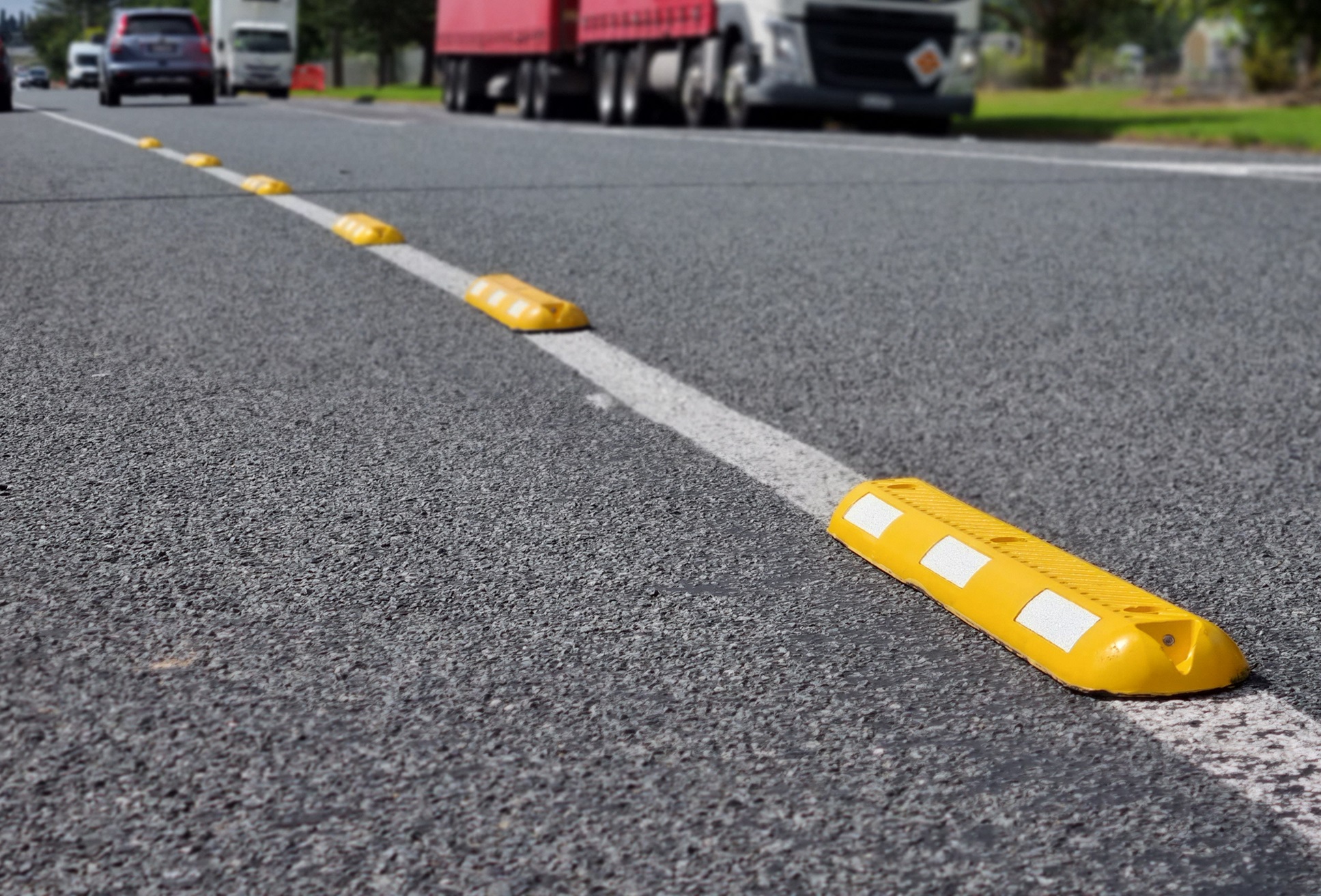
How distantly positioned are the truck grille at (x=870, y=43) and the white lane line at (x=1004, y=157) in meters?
1.80

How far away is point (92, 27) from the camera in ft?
88.8

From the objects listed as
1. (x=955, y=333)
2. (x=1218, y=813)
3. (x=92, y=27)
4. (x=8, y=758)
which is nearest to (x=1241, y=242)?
(x=955, y=333)

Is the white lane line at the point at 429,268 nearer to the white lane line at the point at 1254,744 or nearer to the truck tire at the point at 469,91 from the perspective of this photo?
the white lane line at the point at 1254,744

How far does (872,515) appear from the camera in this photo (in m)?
2.65

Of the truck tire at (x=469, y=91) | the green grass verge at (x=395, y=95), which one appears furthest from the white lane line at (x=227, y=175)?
the green grass verge at (x=395, y=95)

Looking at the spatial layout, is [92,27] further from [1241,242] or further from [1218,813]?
[1218,813]

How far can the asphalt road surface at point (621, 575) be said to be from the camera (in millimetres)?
1646

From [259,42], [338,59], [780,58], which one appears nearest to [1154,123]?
[780,58]

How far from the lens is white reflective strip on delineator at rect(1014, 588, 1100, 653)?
6.91 feet

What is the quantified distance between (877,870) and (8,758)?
0.97m

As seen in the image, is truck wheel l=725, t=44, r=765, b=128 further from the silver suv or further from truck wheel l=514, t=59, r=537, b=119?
the silver suv

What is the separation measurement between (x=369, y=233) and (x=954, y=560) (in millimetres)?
4385

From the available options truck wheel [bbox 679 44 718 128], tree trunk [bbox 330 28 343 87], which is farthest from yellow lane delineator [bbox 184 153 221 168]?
tree trunk [bbox 330 28 343 87]

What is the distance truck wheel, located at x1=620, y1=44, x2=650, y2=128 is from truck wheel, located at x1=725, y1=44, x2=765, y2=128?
197 cm
